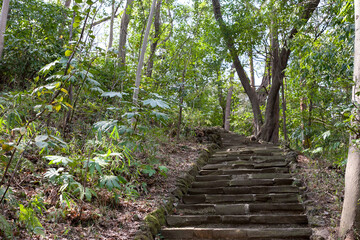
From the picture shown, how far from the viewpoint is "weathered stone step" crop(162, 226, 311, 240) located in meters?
4.05

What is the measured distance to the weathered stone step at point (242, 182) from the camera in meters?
5.88

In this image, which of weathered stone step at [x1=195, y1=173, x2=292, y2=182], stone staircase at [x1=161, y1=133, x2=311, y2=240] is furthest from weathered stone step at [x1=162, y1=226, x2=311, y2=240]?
weathered stone step at [x1=195, y1=173, x2=292, y2=182]

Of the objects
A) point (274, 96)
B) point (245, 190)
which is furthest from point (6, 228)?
point (274, 96)

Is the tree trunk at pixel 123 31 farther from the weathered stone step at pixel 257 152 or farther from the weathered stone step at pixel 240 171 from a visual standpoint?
the weathered stone step at pixel 240 171

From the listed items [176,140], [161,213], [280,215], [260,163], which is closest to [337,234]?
[280,215]

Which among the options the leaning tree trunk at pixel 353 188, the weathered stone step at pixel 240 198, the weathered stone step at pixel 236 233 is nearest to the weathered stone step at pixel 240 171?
the weathered stone step at pixel 240 198

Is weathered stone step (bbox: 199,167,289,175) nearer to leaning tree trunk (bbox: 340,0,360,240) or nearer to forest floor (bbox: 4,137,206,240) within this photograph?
forest floor (bbox: 4,137,206,240)

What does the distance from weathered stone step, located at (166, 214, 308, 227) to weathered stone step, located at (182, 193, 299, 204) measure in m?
0.65

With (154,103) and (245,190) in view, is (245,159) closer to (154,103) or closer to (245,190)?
(245,190)

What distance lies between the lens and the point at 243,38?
9.77m

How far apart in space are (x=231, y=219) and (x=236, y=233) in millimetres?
452

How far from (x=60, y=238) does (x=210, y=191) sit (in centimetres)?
326

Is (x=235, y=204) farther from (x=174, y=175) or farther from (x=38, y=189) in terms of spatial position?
(x=38, y=189)

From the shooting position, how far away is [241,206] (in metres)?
5.05
